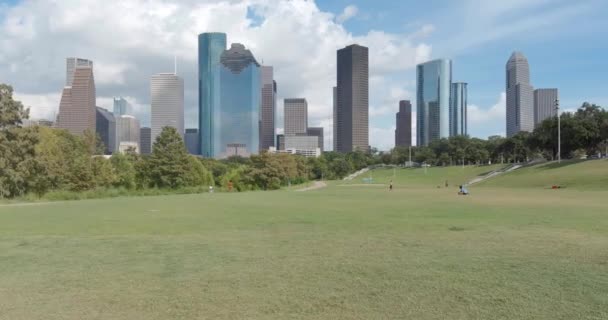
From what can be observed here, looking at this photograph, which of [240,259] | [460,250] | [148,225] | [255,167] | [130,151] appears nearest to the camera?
[240,259]

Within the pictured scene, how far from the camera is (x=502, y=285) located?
7.21 meters

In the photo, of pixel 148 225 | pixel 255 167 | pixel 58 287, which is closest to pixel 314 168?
pixel 255 167

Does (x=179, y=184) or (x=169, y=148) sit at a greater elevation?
(x=169, y=148)

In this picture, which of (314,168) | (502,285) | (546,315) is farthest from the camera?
(314,168)

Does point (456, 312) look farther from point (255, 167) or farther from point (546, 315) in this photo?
point (255, 167)

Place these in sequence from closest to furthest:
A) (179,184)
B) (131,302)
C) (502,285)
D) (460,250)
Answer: (131,302), (502,285), (460,250), (179,184)

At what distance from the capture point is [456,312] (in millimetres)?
6035

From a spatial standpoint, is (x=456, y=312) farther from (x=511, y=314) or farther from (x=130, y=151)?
(x=130, y=151)

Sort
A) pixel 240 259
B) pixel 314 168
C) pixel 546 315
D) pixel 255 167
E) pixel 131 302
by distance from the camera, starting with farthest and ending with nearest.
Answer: pixel 314 168
pixel 255 167
pixel 240 259
pixel 131 302
pixel 546 315

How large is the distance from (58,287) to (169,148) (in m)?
60.3

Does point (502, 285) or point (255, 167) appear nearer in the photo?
point (502, 285)

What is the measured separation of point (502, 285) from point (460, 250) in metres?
3.26

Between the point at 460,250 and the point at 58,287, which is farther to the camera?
the point at 460,250

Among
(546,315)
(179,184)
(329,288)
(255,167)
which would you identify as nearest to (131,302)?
(329,288)
